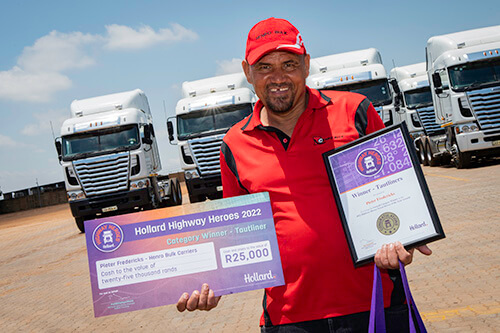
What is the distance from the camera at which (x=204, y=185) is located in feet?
59.3

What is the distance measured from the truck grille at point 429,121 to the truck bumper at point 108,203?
11.3 meters

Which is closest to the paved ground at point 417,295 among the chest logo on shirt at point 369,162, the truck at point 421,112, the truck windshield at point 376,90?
the chest logo on shirt at point 369,162

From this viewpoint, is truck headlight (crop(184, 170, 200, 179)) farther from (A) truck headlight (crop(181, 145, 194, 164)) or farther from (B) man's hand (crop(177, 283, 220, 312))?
(B) man's hand (crop(177, 283, 220, 312))

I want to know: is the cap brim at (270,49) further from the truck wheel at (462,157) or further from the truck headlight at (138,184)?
the truck wheel at (462,157)

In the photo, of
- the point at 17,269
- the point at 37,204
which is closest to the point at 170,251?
the point at 17,269

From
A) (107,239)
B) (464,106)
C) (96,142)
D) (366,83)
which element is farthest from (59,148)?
(107,239)

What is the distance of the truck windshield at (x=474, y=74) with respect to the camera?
53.6 ft

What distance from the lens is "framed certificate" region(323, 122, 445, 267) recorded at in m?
2.10

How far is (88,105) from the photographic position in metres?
18.5

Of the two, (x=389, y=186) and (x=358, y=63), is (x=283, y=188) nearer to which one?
(x=389, y=186)

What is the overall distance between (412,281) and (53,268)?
812 centimetres

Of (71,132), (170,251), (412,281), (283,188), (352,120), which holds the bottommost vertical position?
(412,281)

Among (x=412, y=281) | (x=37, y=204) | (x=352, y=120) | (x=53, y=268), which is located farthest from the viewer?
(x=37, y=204)

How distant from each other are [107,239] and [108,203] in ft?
52.2
